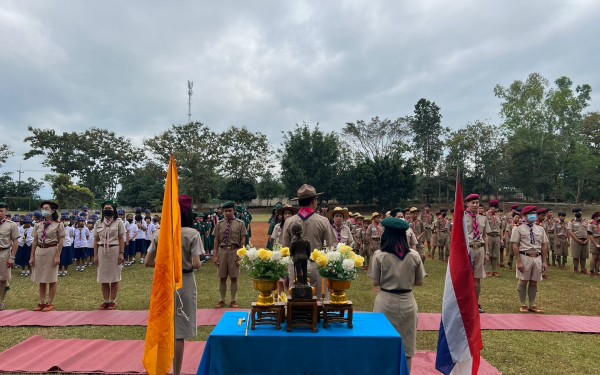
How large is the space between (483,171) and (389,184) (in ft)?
43.9

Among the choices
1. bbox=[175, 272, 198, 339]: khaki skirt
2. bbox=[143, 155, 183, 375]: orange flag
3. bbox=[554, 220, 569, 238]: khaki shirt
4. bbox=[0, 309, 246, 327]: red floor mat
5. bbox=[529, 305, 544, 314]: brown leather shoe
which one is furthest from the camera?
bbox=[554, 220, 569, 238]: khaki shirt

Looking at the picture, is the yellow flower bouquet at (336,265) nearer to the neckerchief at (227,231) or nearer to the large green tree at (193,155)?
the neckerchief at (227,231)

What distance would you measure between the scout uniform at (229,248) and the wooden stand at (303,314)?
474cm

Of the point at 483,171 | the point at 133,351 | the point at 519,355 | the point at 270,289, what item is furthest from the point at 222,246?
the point at 483,171

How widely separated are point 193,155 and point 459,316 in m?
32.8

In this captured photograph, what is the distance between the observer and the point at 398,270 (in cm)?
399

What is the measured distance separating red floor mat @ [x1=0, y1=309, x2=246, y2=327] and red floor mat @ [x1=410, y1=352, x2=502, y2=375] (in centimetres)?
343

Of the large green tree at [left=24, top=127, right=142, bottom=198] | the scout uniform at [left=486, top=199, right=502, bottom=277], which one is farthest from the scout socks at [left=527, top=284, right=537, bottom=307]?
the large green tree at [left=24, top=127, right=142, bottom=198]

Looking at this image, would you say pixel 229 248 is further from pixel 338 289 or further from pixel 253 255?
pixel 338 289

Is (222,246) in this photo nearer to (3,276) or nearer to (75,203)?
(3,276)

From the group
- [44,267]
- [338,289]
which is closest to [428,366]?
[338,289]

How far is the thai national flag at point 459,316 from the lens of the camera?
11.3ft

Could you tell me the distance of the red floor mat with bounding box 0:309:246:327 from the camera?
6.57 meters

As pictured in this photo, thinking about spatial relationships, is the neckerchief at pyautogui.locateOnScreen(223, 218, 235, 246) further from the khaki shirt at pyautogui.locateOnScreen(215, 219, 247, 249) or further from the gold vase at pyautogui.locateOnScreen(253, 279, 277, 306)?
the gold vase at pyautogui.locateOnScreen(253, 279, 277, 306)
